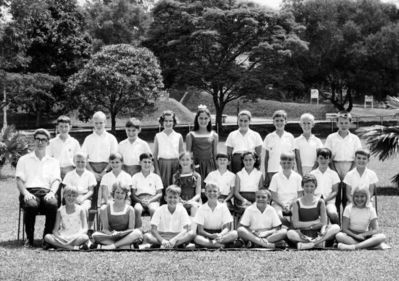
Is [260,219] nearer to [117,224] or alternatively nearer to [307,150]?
[307,150]

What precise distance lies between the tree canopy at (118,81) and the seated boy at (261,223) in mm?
19979

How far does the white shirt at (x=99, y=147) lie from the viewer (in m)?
9.21

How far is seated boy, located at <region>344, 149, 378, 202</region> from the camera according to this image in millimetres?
8375

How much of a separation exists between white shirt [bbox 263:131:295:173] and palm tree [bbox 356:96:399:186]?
4.66 m

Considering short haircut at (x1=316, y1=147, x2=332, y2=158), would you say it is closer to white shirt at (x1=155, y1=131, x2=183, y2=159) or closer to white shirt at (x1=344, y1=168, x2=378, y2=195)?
white shirt at (x1=344, y1=168, x2=378, y2=195)

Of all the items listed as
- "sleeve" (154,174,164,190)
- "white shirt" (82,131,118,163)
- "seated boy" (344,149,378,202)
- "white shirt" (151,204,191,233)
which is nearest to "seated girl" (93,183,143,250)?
"white shirt" (151,204,191,233)

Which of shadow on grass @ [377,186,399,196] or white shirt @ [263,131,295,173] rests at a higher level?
white shirt @ [263,131,295,173]

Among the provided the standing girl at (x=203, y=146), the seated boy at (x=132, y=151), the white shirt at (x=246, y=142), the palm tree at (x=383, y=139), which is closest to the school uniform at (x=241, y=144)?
the white shirt at (x=246, y=142)

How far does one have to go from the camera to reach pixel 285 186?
845 centimetres

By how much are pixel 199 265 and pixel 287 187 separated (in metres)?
2.15

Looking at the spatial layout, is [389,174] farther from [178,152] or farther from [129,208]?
[129,208]

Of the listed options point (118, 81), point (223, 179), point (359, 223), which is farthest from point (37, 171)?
point (118, 81)

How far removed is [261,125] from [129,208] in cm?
2416

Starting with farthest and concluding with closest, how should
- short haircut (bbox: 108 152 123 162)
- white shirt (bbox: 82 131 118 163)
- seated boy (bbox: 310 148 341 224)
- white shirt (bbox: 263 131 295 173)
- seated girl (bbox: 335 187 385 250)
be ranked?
1. white shirt (bbox: 82 131 118 163)
2. white shirt (bbox: 263 131 295 173)
3. short haircut (bbox: 108 152 123 162)
4. seated boy (bbox: 310 148 341 224)
5. seated girl (bbox: 335 187 385 250)
